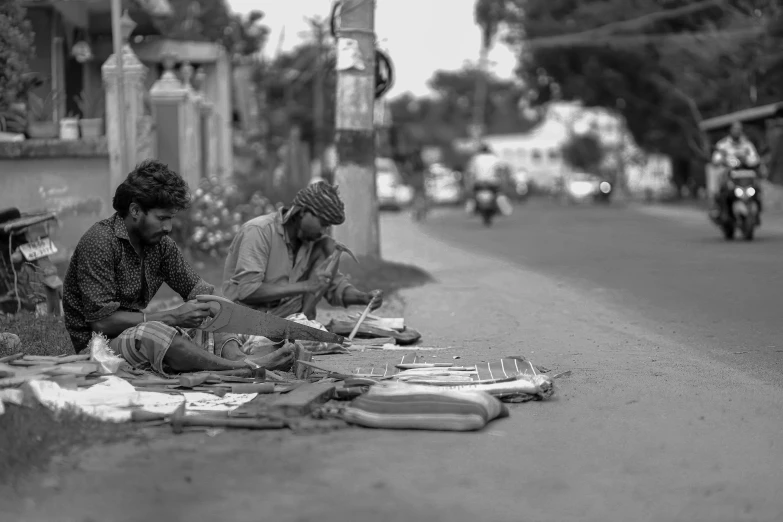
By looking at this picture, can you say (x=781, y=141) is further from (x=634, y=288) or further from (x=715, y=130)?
(x=634, y=288)

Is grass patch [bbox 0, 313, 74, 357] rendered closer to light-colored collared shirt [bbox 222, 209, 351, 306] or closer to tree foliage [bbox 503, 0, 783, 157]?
light-colored collared shirt [bbox 222, 209, 351, 306]

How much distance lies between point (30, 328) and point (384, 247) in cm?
1323

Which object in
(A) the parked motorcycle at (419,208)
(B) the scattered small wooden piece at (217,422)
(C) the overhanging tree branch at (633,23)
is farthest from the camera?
(C) the overhanging tree branch at (633,23)

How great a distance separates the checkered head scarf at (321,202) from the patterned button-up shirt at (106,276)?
139 centimetres

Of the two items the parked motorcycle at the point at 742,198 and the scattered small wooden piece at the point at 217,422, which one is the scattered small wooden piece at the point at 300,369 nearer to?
the scattered small wooden piece at the point at 217,422

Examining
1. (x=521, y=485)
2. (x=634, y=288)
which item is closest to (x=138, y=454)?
(x=521, y=485)

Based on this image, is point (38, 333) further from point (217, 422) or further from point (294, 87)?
point (294, 87)

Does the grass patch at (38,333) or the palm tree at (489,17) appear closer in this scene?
the grass patch at (38,333)

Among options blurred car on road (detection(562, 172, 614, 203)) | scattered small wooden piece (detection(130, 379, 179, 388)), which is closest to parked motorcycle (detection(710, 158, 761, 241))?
scattered small wooden piece (detection(130, 379, 179, 388))

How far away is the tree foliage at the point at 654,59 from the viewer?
117ft

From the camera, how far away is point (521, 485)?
4402mm

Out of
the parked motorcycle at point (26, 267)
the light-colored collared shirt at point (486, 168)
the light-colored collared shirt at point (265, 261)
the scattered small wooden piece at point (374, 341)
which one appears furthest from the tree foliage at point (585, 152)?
the light-colored collared shirt at point (265, 261)

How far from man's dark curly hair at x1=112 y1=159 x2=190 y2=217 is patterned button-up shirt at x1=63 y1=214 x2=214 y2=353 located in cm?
16

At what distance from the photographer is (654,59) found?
45.2m
